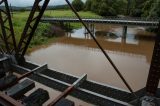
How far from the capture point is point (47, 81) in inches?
157

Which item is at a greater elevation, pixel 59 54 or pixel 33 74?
pixel 33 74

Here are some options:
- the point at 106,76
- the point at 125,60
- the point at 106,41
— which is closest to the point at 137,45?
the point at 106,41

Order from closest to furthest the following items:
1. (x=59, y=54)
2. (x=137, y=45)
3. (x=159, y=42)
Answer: (x=159, y=42) < (x=59, y=54) < (x=137, y=45)

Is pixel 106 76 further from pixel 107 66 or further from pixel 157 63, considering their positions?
pixel 157 63

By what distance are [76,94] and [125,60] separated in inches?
743

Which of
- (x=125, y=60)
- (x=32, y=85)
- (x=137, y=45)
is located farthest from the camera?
(x=137, y=45)

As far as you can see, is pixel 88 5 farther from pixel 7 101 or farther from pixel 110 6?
pixel 7 101

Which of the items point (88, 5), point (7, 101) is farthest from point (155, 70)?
point (88, 5)

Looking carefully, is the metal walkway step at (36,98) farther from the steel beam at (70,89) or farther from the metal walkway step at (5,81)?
the metal walkway step at (5,81)

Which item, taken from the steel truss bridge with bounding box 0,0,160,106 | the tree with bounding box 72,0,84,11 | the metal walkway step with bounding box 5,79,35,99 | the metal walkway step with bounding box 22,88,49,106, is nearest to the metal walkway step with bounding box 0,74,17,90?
the steel truss bridge with bounding box 0,0,160,106

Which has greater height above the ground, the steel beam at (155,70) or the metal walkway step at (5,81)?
the steel beam at (155,70)

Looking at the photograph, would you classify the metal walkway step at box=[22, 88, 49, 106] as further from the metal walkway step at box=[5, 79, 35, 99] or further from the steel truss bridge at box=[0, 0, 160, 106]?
the metal walkway step at box=[5, 79, 35, 99]

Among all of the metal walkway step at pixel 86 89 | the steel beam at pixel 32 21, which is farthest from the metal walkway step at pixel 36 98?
the steel beam at pixel 32 21

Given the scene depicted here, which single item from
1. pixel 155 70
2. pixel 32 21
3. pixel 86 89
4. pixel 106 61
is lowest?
pixel 106 61
